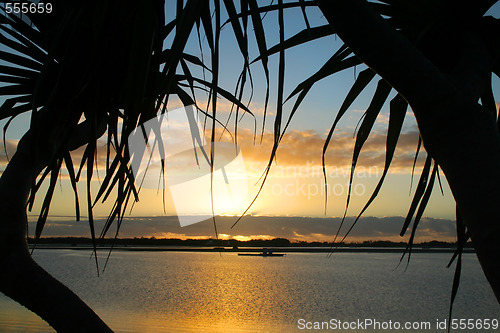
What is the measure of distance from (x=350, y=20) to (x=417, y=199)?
0.65m

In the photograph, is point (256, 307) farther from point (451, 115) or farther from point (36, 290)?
point (451, 115)

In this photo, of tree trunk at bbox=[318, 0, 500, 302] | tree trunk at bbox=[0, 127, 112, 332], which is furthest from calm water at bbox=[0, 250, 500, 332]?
tree trunk at bbox=[318, 0, 500, 302]

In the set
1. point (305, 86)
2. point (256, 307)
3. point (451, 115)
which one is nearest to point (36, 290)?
point (305, 86)

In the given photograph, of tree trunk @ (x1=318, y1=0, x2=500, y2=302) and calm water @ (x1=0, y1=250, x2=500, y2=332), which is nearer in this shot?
tree trunk @ (x1=318, y1=0, x2=500, y2=302)

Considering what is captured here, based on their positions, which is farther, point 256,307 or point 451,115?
point 256,307

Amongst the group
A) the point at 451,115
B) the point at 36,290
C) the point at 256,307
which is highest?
the point at 451,115

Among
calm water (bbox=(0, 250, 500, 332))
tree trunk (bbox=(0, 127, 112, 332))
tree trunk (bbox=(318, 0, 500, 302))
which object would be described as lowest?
calm water (bbox=(0, 250, 500, 332))

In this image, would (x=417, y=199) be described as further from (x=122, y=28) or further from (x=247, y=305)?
(x=247, y=305)

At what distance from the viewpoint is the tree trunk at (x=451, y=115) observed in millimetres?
722

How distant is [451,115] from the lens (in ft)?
2.66

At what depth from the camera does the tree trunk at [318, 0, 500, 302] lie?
0.72m

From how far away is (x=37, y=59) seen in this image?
1986 millimetres

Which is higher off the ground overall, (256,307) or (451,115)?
(451,115)

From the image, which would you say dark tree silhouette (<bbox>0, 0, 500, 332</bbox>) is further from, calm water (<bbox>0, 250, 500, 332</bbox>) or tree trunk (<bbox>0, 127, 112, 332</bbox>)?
calm water (<bbox>0, 250, 500, 332</bbox>)
